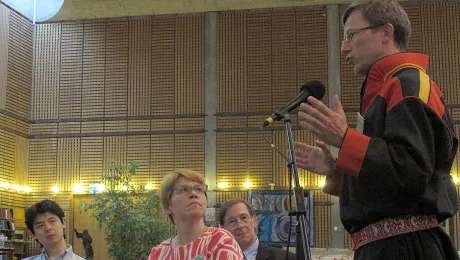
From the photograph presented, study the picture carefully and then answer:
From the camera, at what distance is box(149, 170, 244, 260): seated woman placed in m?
3.27

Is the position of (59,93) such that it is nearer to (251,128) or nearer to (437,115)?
(251,128)

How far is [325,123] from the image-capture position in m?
2.02

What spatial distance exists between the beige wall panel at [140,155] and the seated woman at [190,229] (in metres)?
14.8

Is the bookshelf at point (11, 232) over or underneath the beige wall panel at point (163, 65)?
underneath

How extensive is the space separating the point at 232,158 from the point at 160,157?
2137 mm

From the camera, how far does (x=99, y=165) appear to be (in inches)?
733

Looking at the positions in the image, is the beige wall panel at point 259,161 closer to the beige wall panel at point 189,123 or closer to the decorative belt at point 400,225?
the beige wall panel at point 189,123

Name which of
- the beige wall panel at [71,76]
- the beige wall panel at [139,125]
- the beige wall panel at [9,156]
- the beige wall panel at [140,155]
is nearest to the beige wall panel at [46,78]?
the beige wall panel at [71,76]

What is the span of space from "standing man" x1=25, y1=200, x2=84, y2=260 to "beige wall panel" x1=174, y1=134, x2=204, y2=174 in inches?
515

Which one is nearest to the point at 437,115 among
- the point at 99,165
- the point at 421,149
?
the point at 421,149

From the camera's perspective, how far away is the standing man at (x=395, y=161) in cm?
190

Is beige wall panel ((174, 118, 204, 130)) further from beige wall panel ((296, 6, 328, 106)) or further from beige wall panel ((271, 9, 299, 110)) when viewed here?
beige wall panel ((296, 6, 328, 106))

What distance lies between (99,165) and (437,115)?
17.3 metres

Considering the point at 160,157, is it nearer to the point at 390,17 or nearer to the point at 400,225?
the point at 390,17
